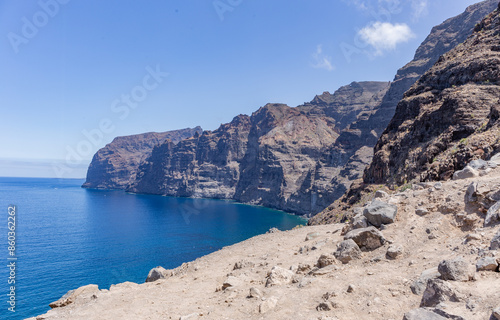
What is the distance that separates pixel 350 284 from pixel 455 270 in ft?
7.82

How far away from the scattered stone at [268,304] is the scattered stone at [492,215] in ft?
21.0

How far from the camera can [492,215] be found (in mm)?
7941

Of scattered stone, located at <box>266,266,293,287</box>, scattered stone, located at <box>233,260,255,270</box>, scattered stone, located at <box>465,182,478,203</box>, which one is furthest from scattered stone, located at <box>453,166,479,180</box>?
scattered stone, located at <box>233,260,255,270</box>

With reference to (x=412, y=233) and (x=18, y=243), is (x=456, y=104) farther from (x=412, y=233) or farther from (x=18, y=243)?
(x=18, y=243)

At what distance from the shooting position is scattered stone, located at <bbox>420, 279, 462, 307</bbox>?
17.5 ft

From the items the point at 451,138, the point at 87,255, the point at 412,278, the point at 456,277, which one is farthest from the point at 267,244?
the point at 87,255

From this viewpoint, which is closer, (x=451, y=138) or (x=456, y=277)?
(x=456, y=277)

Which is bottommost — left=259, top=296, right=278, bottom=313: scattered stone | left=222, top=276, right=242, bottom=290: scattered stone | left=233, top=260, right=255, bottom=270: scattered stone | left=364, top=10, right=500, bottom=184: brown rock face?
left=233, top=260, right=255, bottom=270: scattered stone

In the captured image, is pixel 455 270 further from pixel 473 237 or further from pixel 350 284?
pixel 350 284

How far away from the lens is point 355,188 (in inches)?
1581

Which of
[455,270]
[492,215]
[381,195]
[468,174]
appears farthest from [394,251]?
[381,195]

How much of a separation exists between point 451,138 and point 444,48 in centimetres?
14492

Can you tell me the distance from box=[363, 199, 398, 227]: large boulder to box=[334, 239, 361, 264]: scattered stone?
7.60 ft

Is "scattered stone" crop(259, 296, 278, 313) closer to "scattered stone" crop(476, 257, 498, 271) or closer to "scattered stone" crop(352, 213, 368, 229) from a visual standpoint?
"scattered stone" crop(476, 257, 498, 271)
